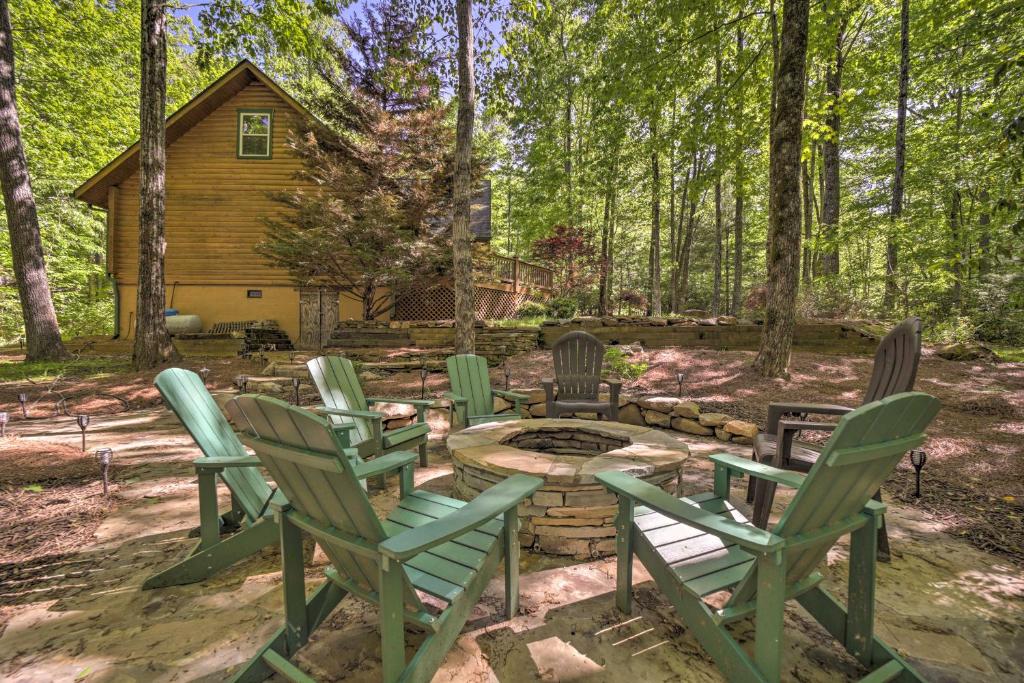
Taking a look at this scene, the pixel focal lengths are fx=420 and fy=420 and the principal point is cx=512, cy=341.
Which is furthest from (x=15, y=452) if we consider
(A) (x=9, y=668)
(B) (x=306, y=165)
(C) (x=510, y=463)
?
(B) (x=306, y=165)

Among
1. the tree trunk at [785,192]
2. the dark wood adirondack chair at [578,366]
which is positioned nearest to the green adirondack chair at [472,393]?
the dark wood adirondack chair at [578,366]

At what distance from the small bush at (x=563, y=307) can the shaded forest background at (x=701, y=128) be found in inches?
29.2

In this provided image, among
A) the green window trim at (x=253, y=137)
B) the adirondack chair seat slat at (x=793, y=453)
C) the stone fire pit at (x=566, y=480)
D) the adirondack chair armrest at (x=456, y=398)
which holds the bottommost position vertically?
the stone fire pit at (x=566, y=480)

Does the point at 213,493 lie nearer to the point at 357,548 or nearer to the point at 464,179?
the point at 357,548

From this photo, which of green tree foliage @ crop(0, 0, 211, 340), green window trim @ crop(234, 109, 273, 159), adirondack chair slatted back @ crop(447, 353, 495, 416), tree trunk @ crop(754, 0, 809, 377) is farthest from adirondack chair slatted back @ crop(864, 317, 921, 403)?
green tree foliage @ crop(0, 0, 211, 340)

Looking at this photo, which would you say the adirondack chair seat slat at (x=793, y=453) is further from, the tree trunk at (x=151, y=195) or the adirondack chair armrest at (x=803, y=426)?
the tree trunk at (x=151, y=195)

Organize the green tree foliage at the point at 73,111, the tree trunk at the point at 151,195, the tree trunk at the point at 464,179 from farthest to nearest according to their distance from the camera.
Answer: the green tree foliage at the point at 73,111 → the tree trunk at the point at 151,195 → the tree trunk at the point at 464,179

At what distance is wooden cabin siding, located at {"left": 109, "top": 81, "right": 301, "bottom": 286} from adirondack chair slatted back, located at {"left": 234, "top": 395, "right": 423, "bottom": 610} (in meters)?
11.2

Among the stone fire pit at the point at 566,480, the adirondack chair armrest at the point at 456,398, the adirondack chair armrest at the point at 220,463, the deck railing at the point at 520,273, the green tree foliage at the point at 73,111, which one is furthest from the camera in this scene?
the deck railing at the point at 520,273

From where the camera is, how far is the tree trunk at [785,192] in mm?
5188

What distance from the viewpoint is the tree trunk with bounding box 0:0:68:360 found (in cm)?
718

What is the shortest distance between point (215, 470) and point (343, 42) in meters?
13.7

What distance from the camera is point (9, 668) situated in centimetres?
126

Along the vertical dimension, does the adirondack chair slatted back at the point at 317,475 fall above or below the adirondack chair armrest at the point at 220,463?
above
